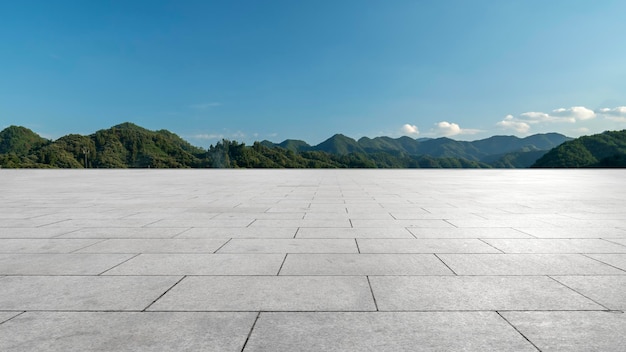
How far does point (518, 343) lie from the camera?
3109 mm

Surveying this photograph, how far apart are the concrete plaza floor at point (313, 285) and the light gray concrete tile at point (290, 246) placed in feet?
0.11

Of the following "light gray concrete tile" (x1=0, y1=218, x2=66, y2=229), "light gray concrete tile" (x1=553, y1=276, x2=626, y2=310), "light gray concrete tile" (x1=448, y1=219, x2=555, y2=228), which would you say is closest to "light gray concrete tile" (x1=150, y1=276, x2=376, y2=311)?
"light gray concrete tile" (x1=553, y1=276, x2=626, y2=310)

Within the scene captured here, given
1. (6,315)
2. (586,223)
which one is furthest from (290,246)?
(586,223)

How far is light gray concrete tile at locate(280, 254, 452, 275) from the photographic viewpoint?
505 cm

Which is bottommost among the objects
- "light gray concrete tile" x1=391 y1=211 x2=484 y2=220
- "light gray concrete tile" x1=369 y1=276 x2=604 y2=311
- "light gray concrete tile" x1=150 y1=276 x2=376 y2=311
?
"light gray concrete tile" x1=150 y1=276 x2=376 y2=311

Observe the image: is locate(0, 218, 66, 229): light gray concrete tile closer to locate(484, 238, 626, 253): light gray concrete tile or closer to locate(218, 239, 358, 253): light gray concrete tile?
locate(218, 239, 358, 253): light gray concrete tile

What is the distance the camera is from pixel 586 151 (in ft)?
354

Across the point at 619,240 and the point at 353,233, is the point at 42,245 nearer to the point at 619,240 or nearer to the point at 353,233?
the point at 353,233

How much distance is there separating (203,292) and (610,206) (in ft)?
41.6

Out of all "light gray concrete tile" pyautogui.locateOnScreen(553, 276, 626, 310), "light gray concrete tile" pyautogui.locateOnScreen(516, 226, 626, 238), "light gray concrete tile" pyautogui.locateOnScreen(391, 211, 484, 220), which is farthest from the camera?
"light gray concrete tile" pyautogui.locateOnScreen(391, 211, 484, 220)

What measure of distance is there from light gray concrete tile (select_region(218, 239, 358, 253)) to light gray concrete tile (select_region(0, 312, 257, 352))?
2590 millimetres

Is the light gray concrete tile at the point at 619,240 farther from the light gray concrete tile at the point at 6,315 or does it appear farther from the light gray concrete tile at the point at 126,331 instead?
the light gray concrete tile at the point at 6,315

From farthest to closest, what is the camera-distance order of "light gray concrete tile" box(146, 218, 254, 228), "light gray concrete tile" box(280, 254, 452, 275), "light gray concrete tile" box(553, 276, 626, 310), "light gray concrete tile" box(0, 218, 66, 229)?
"light gray concrete tile" box(146, 218, 254, 228), "light gray concrete tile" box(0, 218, 66, 229), "light gray concrete tile" box(280, 254, 452, 275), "light gray concrete tile" box(553, 276, 626, 310)

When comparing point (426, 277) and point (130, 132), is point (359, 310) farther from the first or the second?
point (130, 132)
